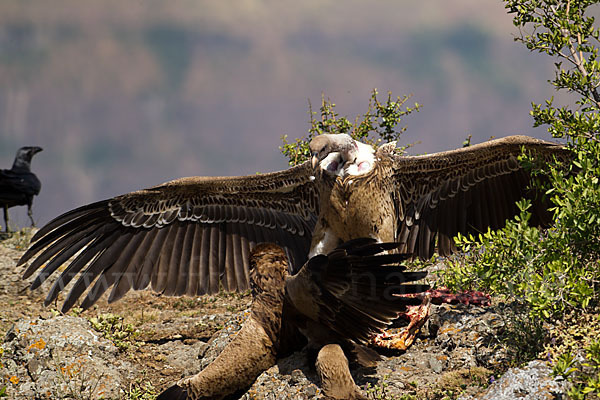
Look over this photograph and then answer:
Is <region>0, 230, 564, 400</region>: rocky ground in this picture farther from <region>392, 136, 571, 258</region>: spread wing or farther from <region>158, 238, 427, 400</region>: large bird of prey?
<region>392, 136, 571, 258</region>: spread wing

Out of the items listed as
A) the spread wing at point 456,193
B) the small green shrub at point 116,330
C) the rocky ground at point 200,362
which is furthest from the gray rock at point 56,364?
the spread wing at point 456,193

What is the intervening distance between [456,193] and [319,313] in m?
2.63

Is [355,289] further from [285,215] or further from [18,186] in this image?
[18,186]

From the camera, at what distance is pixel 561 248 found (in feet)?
16.3

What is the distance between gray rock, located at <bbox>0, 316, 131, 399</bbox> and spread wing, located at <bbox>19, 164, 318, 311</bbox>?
0.38m

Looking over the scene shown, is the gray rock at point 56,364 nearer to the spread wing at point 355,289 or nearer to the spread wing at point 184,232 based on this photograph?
the spread wing at point 184,232

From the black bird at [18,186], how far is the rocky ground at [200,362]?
5593 mm

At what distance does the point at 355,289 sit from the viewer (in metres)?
4.52

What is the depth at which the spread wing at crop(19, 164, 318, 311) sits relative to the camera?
22.0 ft

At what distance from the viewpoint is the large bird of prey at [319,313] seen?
14.5 ft

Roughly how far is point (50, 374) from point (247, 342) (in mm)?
2282

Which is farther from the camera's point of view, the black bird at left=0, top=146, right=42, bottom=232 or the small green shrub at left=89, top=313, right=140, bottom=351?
the black bird at left=0, top=146, right=42, bottom=232

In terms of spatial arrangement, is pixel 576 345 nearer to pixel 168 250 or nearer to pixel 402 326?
pixel 402 326

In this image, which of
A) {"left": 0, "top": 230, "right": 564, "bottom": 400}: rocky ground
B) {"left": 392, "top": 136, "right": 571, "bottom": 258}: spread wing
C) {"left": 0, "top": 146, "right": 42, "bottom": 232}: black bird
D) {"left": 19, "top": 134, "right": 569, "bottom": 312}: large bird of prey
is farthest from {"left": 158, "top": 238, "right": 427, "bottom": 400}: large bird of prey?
{"left": 0, "top": 146, "right": 42, "bottom": 232}: black bird
